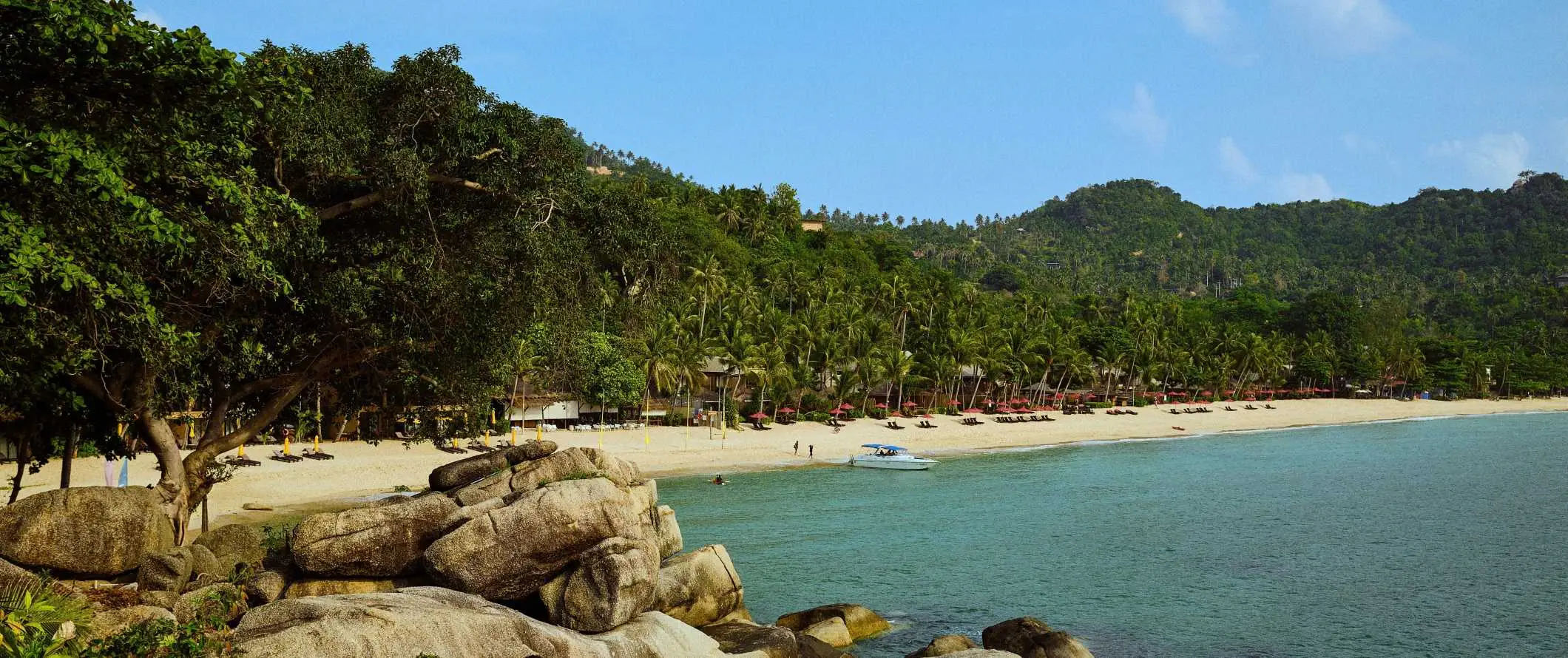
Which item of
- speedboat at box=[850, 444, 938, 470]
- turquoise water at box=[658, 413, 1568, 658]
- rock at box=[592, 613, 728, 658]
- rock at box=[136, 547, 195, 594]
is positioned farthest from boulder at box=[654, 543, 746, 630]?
speedboat at box=[850, 444, 938, 470]

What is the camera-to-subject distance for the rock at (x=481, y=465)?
19.0 metres

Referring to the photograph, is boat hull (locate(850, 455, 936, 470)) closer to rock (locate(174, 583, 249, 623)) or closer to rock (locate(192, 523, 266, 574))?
rock (locate(192, 523, 266, 574))

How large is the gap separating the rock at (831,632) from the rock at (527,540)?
5.76 meters

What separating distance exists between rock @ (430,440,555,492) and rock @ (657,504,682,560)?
121 inches

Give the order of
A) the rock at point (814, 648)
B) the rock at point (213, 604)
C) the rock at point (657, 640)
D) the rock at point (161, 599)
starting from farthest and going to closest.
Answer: the rock at point (814, 648) < the rock at point (657, 640) < the rock at point (161, 599) < the rock at point (213, 604)

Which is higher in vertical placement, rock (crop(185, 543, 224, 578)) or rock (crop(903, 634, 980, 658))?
rock (crop(185, 543, 224, 578))

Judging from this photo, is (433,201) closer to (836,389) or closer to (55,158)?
(55,158)

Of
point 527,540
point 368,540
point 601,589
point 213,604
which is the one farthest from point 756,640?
point 213,604

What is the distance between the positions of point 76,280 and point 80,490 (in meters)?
4.92

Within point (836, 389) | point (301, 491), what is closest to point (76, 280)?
point (301, 491)

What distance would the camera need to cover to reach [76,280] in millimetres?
12305

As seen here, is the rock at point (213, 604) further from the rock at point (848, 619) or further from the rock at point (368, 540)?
the rock at point (848, 619)

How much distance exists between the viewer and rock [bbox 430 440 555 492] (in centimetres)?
1903

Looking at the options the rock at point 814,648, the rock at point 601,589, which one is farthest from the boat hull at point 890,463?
the rock at point 601,589
